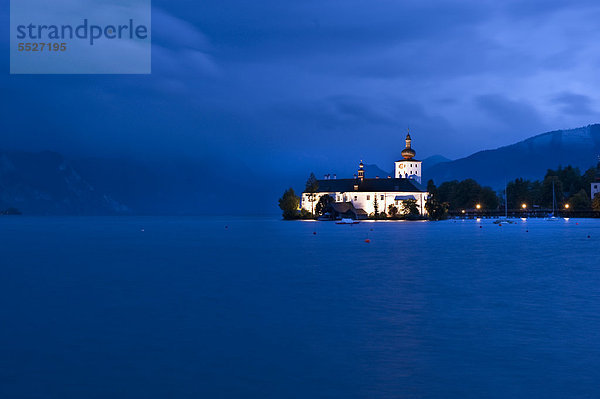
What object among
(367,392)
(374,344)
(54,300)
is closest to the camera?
(367,392)

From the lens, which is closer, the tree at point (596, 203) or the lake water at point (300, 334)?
the lake water at point (300, 334)

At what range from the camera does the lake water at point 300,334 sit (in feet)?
54.7

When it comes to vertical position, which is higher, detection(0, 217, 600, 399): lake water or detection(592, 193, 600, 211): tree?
detection(592, 193, 600, 211): tree

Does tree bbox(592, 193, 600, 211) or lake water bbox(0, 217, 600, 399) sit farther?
tree bbox(592, 193, 600, 211)

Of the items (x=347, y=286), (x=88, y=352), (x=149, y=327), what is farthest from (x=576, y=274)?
(x=88, y=352)

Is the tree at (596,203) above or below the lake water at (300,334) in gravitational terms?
above

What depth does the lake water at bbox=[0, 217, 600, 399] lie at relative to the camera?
54.7ft

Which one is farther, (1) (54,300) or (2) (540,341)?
(1) (54,300)

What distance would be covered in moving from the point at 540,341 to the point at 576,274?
87.1 ft

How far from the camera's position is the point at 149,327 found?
24.6 m

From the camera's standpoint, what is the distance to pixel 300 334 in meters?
23.5

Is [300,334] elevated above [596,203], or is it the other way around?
[596,203]

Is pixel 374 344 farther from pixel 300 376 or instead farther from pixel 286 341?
pixel 300 376

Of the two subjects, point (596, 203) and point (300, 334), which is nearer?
point (300, 334)
